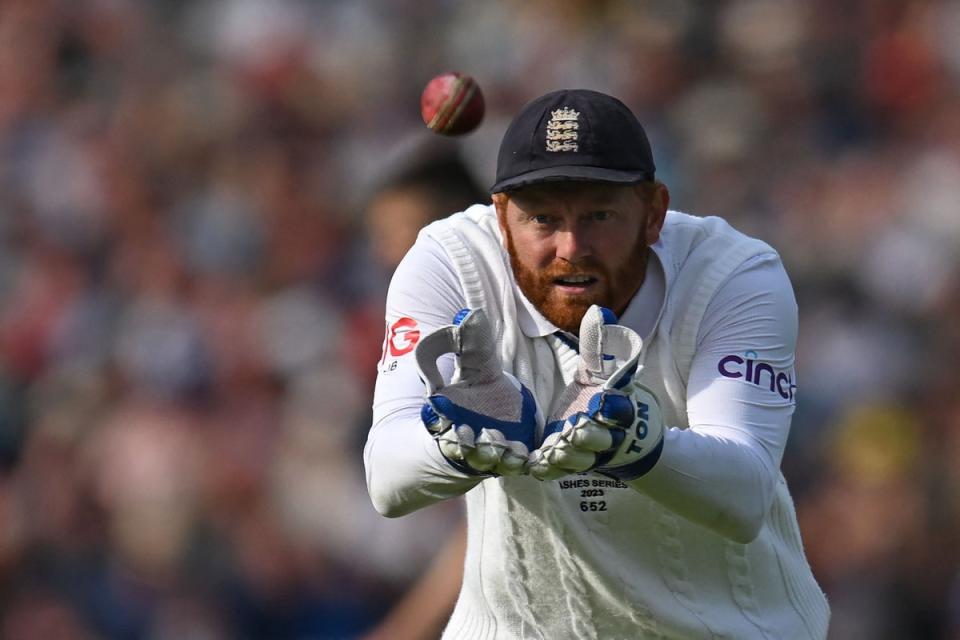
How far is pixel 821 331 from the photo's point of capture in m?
7.05

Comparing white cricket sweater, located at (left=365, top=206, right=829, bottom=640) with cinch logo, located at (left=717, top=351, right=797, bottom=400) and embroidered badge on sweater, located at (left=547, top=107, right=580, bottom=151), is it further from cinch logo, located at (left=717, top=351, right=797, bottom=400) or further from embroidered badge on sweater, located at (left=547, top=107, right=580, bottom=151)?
embroidered badge on sweater, located at (left=547, top=107, right=580, bottom=151)

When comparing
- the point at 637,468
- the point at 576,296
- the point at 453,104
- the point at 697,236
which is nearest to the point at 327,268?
the point at 453,104

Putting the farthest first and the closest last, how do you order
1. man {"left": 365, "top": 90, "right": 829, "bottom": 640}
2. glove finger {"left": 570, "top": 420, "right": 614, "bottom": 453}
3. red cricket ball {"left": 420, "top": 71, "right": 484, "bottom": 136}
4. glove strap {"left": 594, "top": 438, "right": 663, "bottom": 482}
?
red cricket ball {"left": 420, "top": 71, "right": 484, "bottom": 136}
man {"left": 365, "top": 90, "right": 829, "bottom": 640}
glove strap {"left": 594, "top": 438, "right": 663, "bottom": 482}
glove finger {"left": 570, "top": 420, "right": 614, "bottom": 453}

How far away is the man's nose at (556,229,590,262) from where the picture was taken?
314 centimetres

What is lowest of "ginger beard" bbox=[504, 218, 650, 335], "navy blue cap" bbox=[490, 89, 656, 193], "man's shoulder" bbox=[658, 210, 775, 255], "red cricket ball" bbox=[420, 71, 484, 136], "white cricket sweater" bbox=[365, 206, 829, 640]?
"white cricket sweater" bbox=[365, 206, 829, 640]

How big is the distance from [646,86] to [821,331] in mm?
1785

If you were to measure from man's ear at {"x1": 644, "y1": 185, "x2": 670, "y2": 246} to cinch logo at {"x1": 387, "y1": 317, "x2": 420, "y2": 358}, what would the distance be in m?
0.54

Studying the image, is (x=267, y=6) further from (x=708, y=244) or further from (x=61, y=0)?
(x=708, y=244)

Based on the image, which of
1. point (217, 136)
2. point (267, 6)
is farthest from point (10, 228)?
point (267, 6)

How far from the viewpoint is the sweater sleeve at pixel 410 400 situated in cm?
290

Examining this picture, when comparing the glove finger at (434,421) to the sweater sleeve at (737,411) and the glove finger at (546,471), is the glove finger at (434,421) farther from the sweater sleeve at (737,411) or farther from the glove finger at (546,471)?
the sweater sleeve at (737,411)

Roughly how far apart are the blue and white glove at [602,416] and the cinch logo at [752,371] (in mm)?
492

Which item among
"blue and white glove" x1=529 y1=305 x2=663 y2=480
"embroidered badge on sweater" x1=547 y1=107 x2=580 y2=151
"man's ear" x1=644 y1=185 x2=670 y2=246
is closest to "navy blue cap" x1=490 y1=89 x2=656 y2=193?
"embroidered badge on sweater" x1=547 y1=107 x2=580 y2=151

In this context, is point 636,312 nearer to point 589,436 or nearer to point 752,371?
point 752,371
